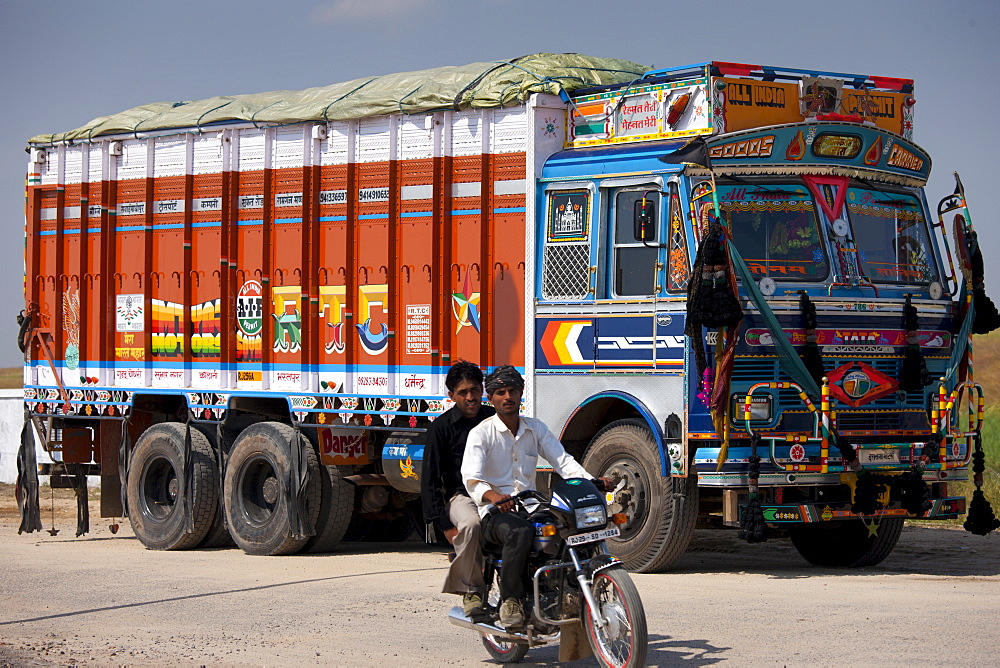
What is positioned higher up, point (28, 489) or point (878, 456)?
point (878, 456)

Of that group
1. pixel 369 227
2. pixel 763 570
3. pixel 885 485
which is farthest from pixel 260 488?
pixel 885 485

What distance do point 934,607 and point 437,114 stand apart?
21.4 feet

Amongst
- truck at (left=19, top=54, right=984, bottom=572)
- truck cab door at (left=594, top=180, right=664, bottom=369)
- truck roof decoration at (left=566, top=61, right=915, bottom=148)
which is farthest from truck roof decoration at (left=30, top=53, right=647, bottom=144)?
truck cab door at (left=594, top=180, right=664, bottom=369)

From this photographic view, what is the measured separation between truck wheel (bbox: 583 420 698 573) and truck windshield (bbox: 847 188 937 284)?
2.34 m

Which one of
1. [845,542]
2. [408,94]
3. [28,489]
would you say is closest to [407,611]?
[845,542]

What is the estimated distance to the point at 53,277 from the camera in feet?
58.9

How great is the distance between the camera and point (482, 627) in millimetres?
8562

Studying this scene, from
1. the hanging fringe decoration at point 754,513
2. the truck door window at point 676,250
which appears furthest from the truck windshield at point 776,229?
the hanging fringe decoration at point 754,513

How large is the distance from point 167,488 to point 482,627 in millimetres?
9120

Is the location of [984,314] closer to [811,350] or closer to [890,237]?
[890,237]

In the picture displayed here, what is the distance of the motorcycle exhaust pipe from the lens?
8359 mm

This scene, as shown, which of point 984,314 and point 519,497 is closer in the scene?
point 519,497

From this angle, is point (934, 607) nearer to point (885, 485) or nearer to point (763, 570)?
point (885, 485)

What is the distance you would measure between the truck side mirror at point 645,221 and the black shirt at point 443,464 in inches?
136
